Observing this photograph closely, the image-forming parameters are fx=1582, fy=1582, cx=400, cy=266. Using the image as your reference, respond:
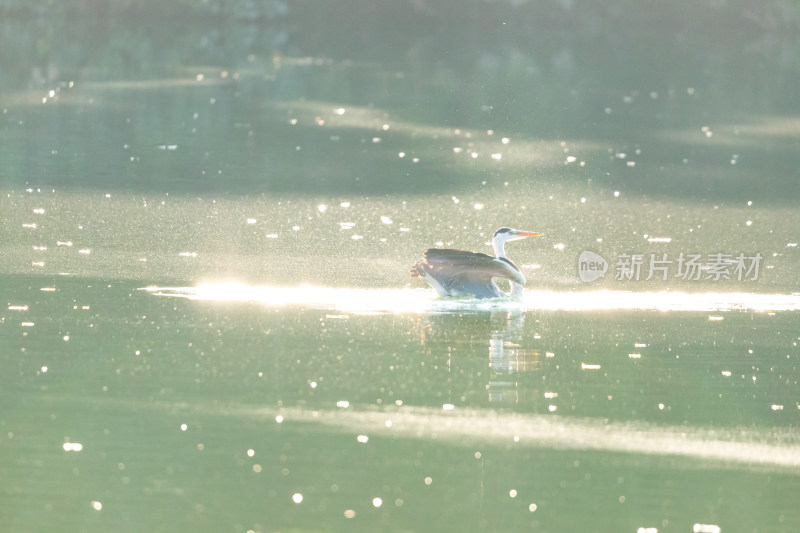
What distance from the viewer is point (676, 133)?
26.4m

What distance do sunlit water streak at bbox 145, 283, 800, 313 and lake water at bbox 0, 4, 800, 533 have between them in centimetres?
4

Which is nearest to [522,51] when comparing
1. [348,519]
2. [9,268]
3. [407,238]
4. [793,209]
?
[793,209]

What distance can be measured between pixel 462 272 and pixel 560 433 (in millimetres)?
3881

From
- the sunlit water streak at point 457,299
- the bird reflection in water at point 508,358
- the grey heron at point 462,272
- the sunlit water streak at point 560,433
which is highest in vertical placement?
the grey heron at point 462,272

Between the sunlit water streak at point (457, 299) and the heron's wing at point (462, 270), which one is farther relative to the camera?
the heron's wing at point (462, 270)

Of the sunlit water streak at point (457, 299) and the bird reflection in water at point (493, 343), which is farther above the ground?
the sunlit water streak at point (457, 299)

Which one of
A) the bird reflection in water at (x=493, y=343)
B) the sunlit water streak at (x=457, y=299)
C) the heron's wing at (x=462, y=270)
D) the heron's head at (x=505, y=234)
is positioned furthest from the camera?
the heron's head at (x=505, y=234)

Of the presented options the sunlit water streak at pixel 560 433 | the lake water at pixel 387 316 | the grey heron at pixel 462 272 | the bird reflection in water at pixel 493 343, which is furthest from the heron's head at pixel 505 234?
the sunlit water streak at pixel 560 433

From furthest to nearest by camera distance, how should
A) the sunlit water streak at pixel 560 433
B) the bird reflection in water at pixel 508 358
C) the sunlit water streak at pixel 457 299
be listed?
1. the sunlit water streak at pixel 457 299
2. the bird reflection in water at pixel 508 358
3. the sunlit water streak at pixel 560 433

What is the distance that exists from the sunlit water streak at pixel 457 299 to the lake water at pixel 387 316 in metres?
0.04

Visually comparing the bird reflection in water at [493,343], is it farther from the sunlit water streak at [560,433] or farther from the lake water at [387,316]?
the sunlit water streak at [560,433]

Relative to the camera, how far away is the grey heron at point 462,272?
12250 mm

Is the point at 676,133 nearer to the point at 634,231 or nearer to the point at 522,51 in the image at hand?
the point at 634,231

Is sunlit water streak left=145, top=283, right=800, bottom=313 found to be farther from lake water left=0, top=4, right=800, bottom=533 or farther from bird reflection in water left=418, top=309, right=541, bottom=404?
bird reflection in water left=418, top=309, right=541, bottom=404
